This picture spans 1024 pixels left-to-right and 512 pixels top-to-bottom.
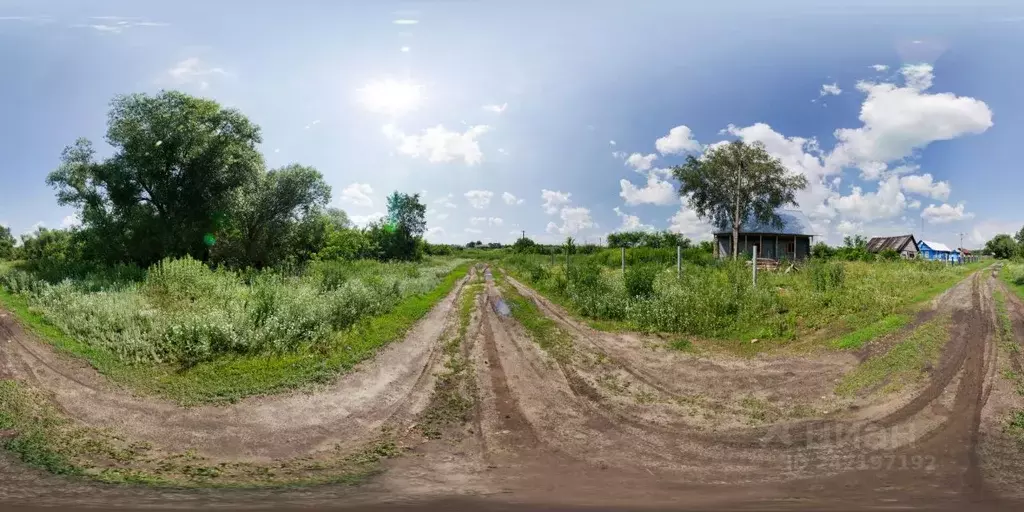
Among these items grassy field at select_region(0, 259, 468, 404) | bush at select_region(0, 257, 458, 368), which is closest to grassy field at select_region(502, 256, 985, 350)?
grassy field at select_region(0, 259, 468, 404)

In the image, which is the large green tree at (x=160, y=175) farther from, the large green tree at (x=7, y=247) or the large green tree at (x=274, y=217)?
the large green tree at (x=7, y=247)

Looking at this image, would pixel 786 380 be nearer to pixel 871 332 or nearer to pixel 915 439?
pixel 915 439

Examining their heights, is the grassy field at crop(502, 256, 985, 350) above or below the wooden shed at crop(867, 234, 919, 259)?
below

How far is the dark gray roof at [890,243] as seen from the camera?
60844mm

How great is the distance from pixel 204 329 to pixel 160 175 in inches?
633

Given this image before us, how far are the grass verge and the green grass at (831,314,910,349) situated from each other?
9564mm

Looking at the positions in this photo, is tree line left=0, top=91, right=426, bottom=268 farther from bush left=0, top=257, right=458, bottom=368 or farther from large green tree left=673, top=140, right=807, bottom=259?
large green tree left=673, top=140, right=807, bottom=259

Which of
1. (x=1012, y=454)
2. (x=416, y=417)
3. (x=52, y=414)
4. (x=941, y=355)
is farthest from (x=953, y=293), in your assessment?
(x=52, y=414)

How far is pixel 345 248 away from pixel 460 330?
74.2ft

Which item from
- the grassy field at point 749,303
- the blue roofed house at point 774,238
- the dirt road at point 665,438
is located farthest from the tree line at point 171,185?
the blue roofed house at point 774,238

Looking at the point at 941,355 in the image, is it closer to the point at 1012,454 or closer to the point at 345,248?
the point at 1012,454

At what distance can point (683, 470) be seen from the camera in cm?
500

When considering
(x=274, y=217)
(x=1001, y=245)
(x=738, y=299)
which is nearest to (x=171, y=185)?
(x=274, y=217)

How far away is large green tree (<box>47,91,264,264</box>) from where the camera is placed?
20922mm
